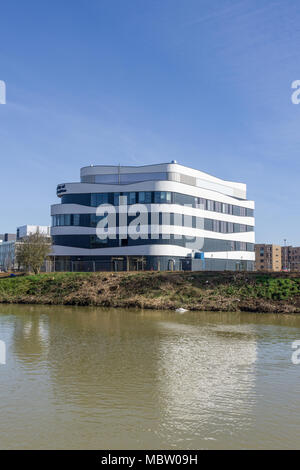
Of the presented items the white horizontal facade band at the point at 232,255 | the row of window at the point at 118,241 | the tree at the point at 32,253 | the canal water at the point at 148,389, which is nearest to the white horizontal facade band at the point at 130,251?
the row of window at the point at 118,241

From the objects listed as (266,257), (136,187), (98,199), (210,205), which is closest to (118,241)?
(98,199)

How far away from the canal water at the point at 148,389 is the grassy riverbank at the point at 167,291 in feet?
42.8

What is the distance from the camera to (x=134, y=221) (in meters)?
63.4

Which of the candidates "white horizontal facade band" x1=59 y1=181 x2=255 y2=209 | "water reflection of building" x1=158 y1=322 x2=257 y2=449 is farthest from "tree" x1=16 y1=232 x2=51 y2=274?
"water reflection of building" x1=158 y1=322 x2=257 y2=449

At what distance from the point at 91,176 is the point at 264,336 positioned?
52.3 meters

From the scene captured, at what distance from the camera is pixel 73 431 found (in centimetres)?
970

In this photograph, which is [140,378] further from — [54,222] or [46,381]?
[54,222]

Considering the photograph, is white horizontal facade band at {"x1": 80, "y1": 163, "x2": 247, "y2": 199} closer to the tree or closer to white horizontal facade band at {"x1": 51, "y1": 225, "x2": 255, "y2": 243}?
white horizontal facade band at {"x1": 51, "y1": 225, "x2": 255, "y2": 243}

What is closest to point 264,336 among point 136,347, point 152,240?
point 136,347

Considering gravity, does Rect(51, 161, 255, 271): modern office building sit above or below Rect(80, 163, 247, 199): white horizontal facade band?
below

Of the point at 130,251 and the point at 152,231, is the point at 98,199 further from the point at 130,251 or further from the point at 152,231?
the point at 152,231

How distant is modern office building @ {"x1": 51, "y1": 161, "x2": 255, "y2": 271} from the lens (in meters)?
62.9

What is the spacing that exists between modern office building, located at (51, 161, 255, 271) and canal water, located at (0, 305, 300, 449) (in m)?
37.8

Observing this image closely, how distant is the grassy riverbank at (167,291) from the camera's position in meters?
38.1
